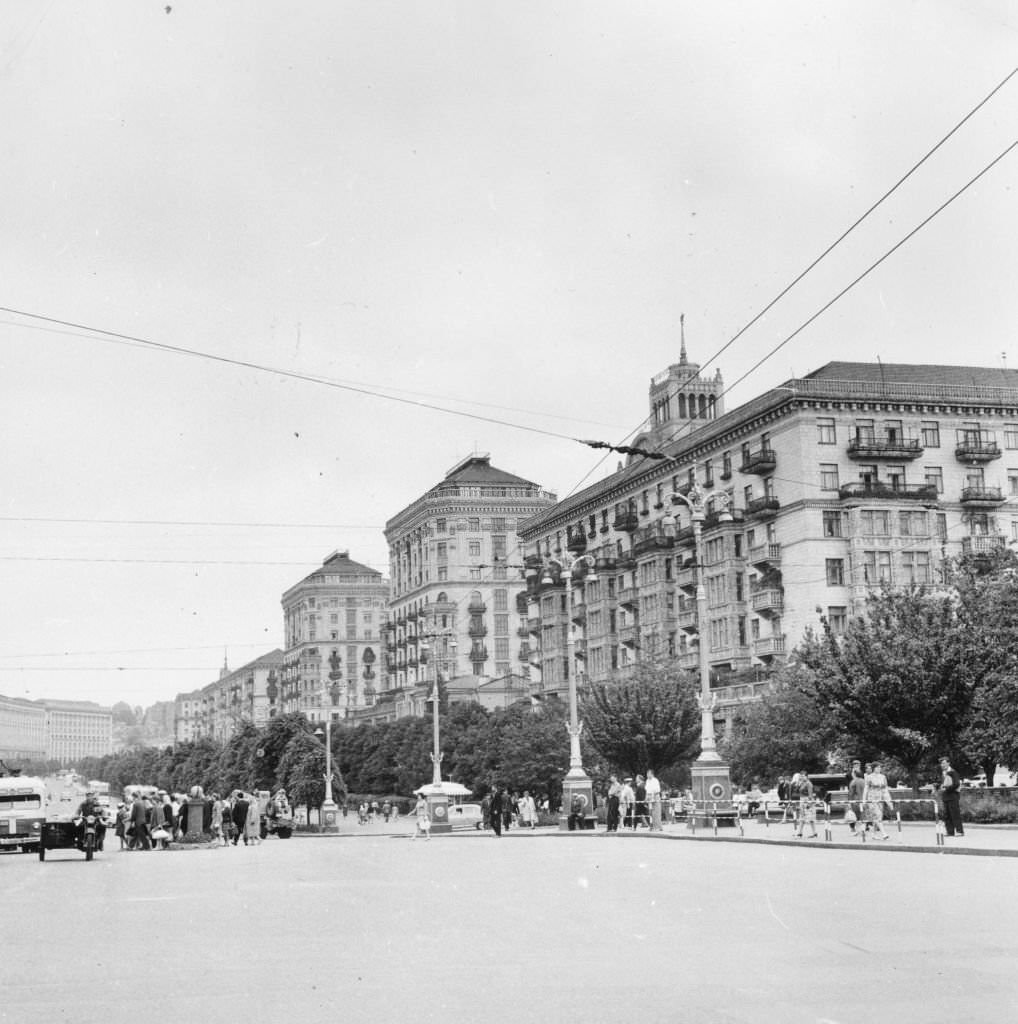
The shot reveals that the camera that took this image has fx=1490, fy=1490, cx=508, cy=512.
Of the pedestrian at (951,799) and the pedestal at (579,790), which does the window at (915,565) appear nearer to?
the pedestal at (579,790)

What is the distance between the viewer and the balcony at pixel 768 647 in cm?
6875

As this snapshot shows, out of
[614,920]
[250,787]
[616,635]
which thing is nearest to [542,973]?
[614,920]

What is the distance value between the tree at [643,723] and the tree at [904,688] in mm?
18698

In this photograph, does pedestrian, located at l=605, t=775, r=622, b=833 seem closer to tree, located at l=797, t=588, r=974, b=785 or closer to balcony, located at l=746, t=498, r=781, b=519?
tree, located at l=797, t=588, r=974, b=785

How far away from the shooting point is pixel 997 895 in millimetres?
15859

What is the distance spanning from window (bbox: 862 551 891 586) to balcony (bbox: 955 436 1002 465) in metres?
6.20

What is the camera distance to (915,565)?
226 ft

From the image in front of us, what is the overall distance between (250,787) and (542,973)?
70173mm

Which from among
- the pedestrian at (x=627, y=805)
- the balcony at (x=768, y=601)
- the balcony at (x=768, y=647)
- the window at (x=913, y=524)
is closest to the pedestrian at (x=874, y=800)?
the pedestrian at (x=627, y=805)

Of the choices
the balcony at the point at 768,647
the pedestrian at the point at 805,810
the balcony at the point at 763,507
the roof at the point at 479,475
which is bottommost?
the pedestrian at the point at 805,810

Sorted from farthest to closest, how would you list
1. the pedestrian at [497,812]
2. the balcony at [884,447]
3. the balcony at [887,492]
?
the balcony at [884,447]
the balcony at [887,492]
the pedestrian at [497,812]

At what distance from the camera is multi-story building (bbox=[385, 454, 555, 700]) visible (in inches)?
4877

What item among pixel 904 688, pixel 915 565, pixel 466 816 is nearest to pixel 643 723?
pixel 466 816

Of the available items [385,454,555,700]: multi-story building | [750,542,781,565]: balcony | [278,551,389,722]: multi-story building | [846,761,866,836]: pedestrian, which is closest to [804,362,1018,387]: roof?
[750,542,781,565]: balcony
